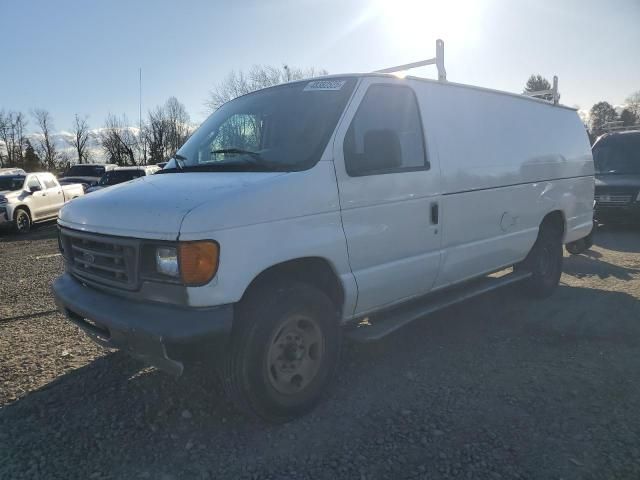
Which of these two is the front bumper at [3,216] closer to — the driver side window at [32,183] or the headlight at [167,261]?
the driver side window at [32,183]

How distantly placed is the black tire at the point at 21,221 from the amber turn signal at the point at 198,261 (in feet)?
43.4

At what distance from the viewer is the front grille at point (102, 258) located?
9.25 feet

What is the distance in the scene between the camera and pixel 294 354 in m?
3.15

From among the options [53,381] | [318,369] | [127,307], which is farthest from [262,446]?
A: [53,381]

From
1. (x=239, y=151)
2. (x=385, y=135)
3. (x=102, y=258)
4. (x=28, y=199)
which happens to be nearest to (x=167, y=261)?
(x=102, y=258)

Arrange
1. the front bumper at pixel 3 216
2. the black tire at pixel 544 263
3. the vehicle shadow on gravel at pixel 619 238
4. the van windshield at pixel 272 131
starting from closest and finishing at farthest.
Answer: the van windshield at pixel 272 131 < the black tire at pixel 544 263 < the vehicle shadow on gravel at pixel 619 238 < the front bumper at pixel 3 216

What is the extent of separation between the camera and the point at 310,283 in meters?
3.29

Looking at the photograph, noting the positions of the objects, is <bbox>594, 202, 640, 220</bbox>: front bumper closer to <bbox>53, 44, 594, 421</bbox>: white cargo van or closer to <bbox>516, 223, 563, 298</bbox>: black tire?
<bbox>516, 223, 563, 298</bbox>: black tire

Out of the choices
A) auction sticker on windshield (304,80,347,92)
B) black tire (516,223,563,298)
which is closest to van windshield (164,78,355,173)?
auction sticker on windshield (304,80,347,92)

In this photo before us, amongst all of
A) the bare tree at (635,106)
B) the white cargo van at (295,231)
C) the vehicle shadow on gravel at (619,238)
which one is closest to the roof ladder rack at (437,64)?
the white cargo van at (295,231)

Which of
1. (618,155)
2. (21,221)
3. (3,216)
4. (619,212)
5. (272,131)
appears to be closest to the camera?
(272,131)

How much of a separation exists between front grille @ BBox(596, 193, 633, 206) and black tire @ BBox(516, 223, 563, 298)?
5372 millimetres

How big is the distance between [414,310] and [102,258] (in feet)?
7.75

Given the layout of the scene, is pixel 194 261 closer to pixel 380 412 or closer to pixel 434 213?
pixel 380 412
